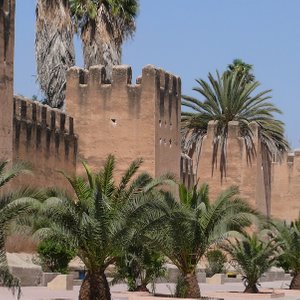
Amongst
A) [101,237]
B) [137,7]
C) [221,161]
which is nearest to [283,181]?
[221,161]

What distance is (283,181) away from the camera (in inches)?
1804

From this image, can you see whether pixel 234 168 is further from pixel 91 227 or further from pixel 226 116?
pixel 91 227

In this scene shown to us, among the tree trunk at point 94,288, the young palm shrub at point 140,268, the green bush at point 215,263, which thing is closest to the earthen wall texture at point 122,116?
the green bush at point 215,263

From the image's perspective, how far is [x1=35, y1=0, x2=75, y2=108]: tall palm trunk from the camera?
39281mm

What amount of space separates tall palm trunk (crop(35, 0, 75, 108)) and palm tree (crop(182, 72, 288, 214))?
5.32 m

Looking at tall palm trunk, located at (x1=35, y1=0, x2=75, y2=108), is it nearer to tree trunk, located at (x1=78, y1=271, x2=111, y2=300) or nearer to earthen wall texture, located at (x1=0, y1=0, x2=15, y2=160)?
earthen wall texture, located at (x1=0, y1=0, x2=15, y2=160)

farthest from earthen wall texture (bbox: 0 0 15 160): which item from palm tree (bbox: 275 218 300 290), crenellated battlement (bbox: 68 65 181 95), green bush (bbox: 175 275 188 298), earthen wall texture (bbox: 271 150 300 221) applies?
earthen wall texture (bbox: 271 150 300 221)

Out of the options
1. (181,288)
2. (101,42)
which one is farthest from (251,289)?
(101,42)

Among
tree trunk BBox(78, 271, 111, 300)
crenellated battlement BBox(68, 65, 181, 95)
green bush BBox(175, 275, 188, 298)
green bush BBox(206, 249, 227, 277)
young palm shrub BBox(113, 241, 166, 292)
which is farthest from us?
green bush BBox(206, 249, 227, 277)

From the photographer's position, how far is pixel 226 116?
4203 cm

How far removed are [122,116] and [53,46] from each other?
25.3ft

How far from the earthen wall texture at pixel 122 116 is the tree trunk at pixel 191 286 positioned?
853 cm

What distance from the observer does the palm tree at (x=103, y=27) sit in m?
41.3

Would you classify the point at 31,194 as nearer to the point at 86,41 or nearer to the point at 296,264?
the point at 296,264
